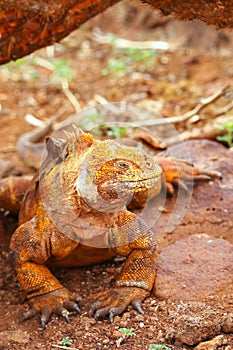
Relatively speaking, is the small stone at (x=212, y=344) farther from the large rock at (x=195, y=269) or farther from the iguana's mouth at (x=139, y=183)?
the iguana's mouth at (x=139, y=183)

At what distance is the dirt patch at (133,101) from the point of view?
4301mm

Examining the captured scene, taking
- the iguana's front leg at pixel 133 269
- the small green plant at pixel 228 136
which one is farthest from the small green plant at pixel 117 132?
the iguana's front leg at pixel 133 269

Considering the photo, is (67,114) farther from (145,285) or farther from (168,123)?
(145,285)

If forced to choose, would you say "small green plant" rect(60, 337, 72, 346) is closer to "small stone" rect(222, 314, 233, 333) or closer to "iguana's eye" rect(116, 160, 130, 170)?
"small stone" rect(222, 314, 233, 333)

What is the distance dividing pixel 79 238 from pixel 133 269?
1.50 feet

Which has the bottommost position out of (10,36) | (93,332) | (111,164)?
(93,332)

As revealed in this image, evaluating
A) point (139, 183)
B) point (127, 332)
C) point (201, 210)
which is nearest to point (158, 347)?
point (127, 332)

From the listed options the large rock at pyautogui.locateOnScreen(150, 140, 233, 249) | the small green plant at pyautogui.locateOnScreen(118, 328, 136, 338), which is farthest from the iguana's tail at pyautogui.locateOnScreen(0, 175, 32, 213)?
the small green plant at pyautogui.locateOnScreen(118, 328, 136, 338)

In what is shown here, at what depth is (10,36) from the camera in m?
5.37

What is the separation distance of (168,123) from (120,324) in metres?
3.93

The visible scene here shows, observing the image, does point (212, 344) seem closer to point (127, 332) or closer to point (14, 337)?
point (127, 332)

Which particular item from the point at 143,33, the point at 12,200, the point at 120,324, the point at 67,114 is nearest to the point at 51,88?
the point at 67,114

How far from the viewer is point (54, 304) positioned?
15.3 ft

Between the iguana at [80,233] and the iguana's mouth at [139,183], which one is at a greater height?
the iguana's mouth at [139,183]
